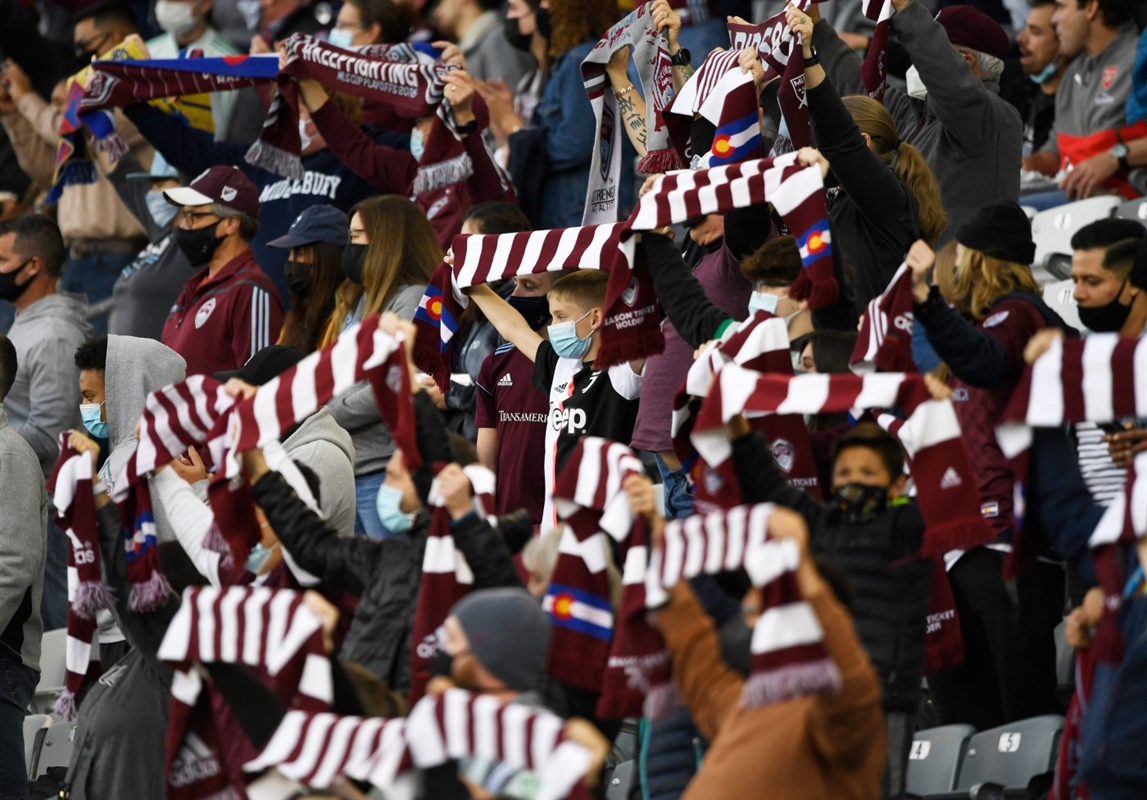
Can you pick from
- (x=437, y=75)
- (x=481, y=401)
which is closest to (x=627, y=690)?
(x=481, y=401)

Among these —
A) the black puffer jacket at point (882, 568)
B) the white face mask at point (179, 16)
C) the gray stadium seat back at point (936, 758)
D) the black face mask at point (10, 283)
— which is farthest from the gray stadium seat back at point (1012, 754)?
the white face mask at point (179, 16)

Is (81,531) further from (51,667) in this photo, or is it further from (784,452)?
(51,667)

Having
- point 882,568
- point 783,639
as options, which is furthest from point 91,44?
point 783,639

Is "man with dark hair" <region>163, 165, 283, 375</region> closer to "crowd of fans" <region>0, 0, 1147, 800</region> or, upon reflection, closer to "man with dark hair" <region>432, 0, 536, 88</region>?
"crowd of fans" <region>0, 0, 1147, 800</region>

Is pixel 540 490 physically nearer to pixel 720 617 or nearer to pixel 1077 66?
pixel 720 617

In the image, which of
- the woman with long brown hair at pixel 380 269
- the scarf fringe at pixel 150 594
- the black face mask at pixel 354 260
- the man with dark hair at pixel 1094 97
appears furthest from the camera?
the man with dark hair at pixel 1094 97

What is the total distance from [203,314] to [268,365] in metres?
1.99

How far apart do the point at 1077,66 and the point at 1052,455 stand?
4777mm

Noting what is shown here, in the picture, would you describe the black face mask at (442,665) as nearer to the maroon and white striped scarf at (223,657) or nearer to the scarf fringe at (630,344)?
the maroon and white striped scarf at (223,657)

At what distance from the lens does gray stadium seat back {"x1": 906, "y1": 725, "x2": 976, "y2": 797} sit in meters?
5.90

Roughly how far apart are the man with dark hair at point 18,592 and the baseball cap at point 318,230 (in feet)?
5.63

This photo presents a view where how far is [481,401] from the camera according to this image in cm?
764

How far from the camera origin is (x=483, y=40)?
37.2 feet

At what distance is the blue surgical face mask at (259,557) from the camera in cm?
610
